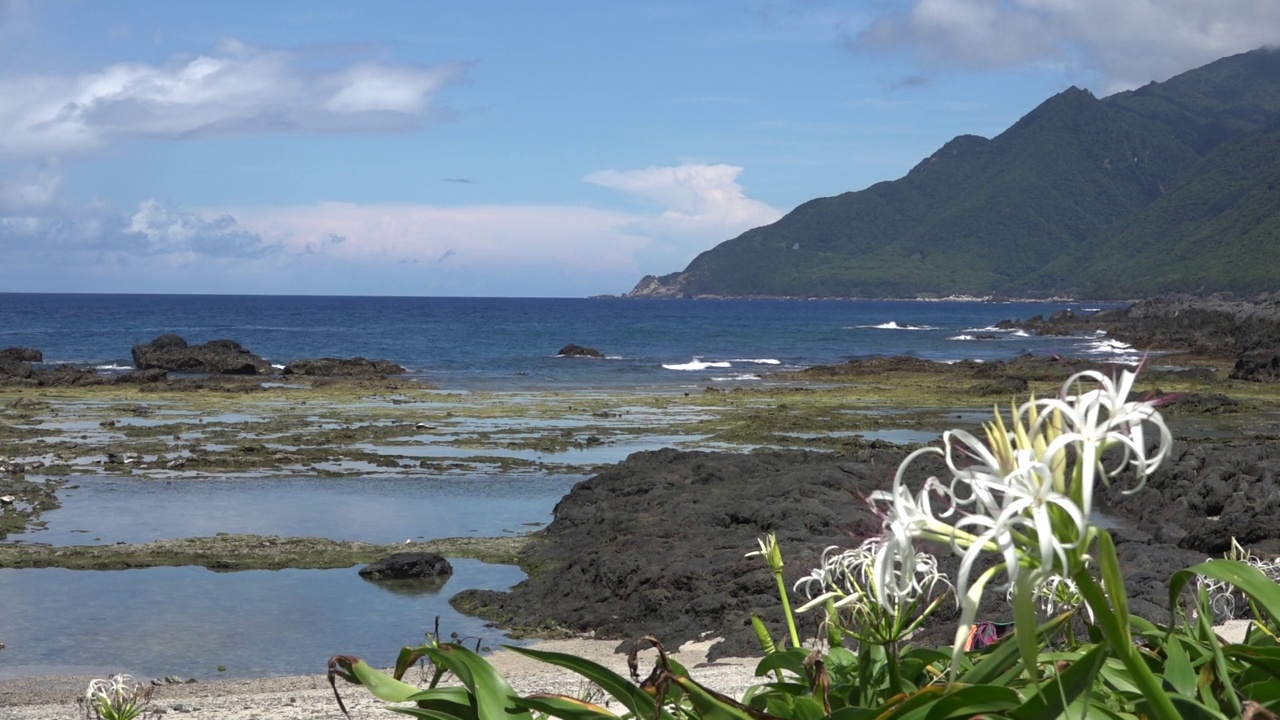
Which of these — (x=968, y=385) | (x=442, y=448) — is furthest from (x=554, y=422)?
(x=968, y=385)

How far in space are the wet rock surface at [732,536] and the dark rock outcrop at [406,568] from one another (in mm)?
900

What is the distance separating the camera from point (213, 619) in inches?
474

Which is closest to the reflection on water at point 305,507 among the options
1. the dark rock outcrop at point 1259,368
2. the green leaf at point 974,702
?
the green leaf at point 974,702

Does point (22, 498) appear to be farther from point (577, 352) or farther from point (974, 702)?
point (577, 352)

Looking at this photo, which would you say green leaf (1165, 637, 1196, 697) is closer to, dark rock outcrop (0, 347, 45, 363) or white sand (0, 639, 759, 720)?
white sand (0, 639, 759, 720)

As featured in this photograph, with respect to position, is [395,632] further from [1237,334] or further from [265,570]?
[1237,334]

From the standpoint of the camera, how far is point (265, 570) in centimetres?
1430

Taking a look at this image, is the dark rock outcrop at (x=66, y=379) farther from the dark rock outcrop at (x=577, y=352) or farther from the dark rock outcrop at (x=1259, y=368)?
the dark rock outcrop at (x=1259, y=368)

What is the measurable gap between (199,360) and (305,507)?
3516cm

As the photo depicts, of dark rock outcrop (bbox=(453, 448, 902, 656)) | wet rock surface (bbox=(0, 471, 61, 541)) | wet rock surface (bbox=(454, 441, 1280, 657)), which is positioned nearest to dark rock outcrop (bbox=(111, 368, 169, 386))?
wet rock surface (bbox=(0, 471, 61, 541))

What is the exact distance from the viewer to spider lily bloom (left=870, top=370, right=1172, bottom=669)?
1129 millimetres

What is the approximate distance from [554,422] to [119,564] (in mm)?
17052

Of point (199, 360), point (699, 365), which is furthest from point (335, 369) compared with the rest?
point (699, 365)

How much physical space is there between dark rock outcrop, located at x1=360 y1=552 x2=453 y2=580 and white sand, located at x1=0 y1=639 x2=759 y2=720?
3.26m
